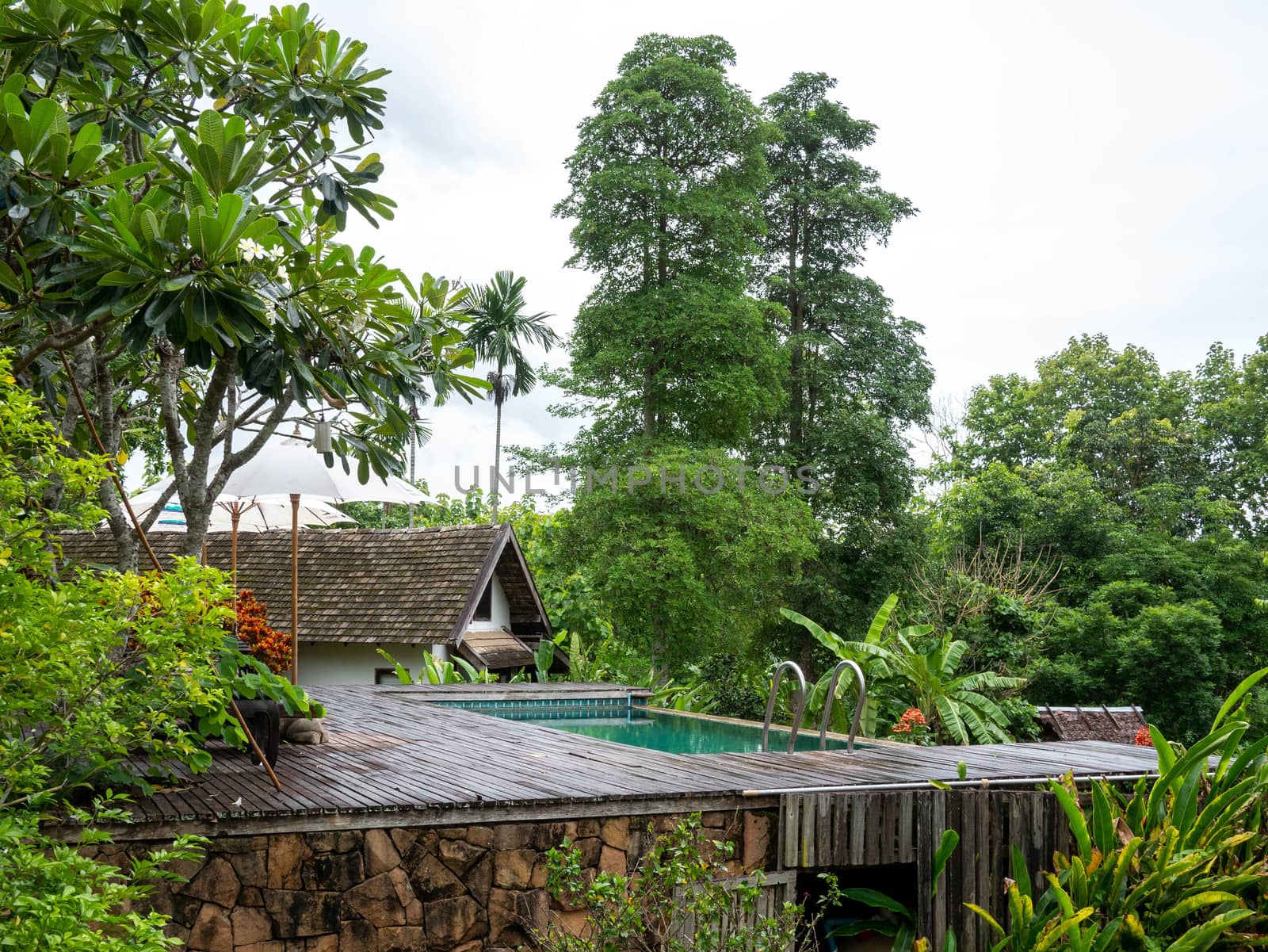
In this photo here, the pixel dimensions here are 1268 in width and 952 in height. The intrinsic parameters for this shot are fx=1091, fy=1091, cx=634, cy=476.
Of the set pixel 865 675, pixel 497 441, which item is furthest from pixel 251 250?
pixel 497 441

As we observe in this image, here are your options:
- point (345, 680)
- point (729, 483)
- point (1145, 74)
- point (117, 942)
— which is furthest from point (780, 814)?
point (1145, 74)

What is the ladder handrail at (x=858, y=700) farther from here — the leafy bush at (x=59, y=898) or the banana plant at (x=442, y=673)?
the banana plant at (x=442, y=673)

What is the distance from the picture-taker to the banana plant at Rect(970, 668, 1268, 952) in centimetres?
524

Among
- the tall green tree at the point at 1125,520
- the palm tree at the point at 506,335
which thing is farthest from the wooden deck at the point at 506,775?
the palm tree at the point at 506,335

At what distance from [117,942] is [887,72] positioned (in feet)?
73.7

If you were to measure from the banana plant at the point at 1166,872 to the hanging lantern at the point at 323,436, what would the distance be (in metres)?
4.50

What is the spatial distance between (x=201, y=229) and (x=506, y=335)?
973 inches

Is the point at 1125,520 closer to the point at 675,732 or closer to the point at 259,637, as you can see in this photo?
the point at 675,732

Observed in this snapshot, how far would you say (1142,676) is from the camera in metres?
18.5

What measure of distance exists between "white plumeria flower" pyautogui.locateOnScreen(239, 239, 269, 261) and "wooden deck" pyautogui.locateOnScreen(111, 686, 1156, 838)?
253 centimetres

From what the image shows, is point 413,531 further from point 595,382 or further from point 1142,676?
point 1142,676

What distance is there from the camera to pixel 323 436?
668 centimetres

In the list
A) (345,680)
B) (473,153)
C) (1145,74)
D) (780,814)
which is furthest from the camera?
(1145,74)

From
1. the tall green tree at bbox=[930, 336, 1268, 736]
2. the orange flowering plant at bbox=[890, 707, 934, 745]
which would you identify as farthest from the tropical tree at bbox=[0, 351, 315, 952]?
the tall green tree at bbox=[930, 336, 1268, 736]
